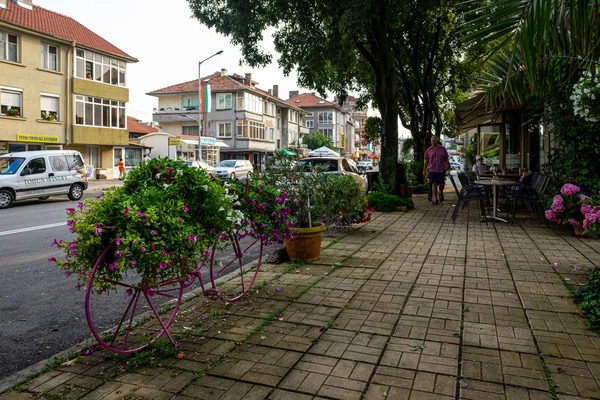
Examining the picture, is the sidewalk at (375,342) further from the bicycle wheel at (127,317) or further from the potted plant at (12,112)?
the potted plant at (12,112)

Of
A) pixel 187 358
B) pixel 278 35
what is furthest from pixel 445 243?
pixel 278 35

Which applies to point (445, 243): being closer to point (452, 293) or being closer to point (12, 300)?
point (452, 293)

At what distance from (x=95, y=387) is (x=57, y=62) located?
30346 mm

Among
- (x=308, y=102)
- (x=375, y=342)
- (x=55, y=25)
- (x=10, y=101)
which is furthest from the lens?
(x=308, y=102)

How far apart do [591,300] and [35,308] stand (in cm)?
522

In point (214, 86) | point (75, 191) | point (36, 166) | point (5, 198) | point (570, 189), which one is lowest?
point (5, 198)

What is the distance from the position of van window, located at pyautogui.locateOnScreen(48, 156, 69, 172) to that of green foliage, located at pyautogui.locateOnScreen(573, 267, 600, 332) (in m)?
17.1

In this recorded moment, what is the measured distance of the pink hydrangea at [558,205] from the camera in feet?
26.6

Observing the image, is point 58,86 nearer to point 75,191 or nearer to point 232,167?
point 232,167

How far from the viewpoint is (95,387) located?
2.93m

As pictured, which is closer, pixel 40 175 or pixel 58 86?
pixel 40 175

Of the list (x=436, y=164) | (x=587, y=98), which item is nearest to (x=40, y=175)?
(x=436, y=164)

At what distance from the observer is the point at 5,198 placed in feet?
50.5

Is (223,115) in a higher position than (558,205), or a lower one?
higher
